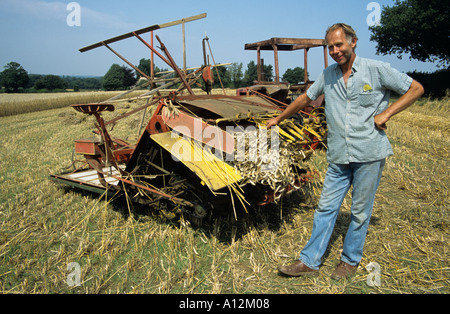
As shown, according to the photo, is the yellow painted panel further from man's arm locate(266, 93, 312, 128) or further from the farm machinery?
man's arm locate(266, 93, 312, 128)

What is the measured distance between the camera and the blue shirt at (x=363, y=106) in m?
2.39

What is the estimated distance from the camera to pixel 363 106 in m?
2.45

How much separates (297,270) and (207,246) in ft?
3.16

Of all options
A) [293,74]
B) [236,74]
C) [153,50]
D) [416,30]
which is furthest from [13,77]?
[153,50]

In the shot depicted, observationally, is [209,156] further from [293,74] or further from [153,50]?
[293,74]

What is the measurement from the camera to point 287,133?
3.12 metres

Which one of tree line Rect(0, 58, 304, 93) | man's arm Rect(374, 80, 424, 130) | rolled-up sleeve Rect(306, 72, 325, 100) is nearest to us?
man's arm Rect(374, 80, 424, 130)

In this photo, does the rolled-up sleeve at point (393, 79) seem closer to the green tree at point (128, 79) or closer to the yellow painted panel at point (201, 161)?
the yellow painted panel at point (201, 161)

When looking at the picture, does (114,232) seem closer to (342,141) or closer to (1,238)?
(1,238)

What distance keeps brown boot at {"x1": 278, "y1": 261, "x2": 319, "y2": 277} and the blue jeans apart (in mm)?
33

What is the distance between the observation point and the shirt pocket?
2420 millimetres

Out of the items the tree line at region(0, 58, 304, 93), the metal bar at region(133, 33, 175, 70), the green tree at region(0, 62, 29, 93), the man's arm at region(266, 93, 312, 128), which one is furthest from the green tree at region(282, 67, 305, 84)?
the man's arm at region(266, 93, 312, 128)

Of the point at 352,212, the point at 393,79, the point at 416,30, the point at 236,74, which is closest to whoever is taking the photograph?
the point at 393,79

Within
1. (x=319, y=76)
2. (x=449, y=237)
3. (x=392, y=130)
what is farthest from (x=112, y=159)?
(x=392, y=130)
